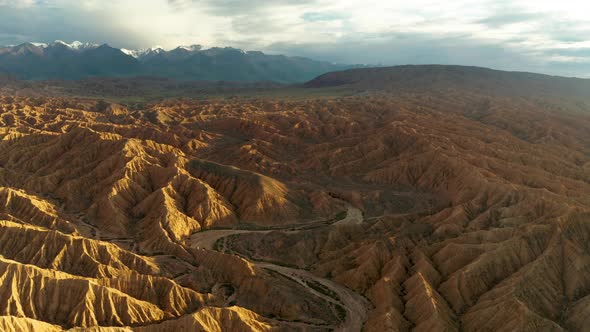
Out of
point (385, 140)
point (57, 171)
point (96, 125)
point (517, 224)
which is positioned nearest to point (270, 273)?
point (517, 224)

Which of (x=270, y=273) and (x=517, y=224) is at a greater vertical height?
(x=517, y=224)

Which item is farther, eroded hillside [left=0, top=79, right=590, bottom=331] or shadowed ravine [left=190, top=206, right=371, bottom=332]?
shadowed ravine [left=190, top=206, right=371, bottom=332]

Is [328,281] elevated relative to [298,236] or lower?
lower

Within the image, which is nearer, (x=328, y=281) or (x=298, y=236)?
(x=328, y=281)

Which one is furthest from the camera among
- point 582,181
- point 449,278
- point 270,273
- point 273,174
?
point 273,174

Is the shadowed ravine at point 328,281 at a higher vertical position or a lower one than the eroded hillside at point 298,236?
lower

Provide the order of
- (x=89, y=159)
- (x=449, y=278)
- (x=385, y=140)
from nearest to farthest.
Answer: (x=449, y=278)
(x=89, y=159)
(x=385, y=140)

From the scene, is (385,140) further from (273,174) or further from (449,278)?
(449,278)

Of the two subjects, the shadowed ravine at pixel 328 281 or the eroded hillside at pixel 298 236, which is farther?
the shadowed ravine at pixel 328 281
